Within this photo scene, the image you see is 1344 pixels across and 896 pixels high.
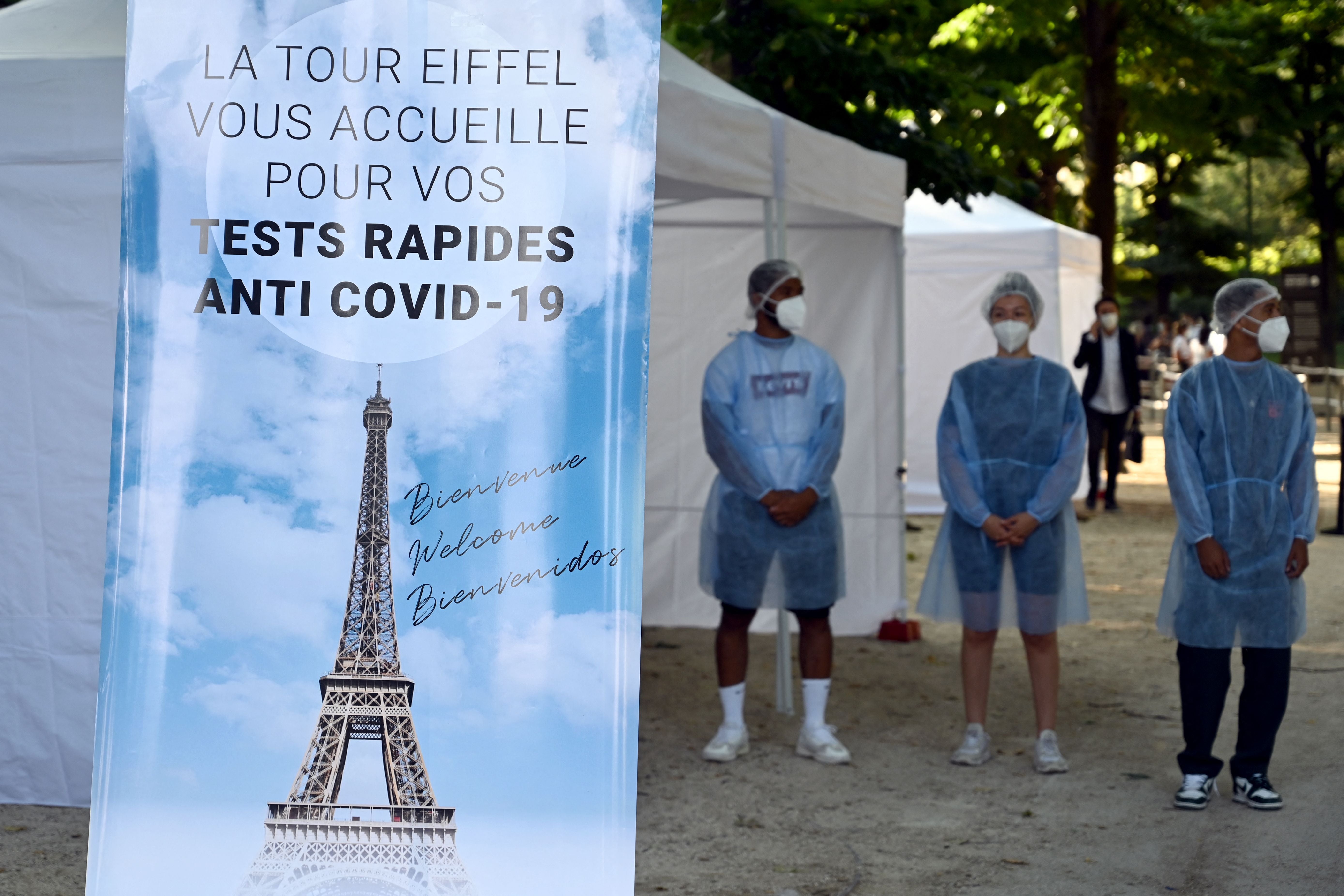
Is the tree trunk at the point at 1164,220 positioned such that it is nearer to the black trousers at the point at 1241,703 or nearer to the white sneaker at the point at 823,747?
the white sneaker at the point at 823,747

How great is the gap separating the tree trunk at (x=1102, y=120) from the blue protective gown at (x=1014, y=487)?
10.1m

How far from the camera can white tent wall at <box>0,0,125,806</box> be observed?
4.63 metres

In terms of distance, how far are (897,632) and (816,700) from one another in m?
2.43

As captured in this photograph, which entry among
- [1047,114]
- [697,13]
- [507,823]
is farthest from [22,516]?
[1047,114]

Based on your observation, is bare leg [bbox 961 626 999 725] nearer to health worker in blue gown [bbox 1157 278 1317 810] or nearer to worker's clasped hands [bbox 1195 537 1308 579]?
health worker in blue gown [bbox 1157 278 1317 810]

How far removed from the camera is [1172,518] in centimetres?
1331

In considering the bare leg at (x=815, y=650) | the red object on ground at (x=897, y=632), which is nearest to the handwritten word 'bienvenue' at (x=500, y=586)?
the bare leg at (x=815, y=650)

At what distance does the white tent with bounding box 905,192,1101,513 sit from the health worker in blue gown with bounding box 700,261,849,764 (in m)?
7.82

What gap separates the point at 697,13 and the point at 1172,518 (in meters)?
6.66

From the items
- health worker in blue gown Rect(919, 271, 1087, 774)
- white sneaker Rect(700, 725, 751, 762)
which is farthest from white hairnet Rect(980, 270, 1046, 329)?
white sneaker Rect(700, 725, 751, 762)

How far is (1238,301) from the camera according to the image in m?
4.94

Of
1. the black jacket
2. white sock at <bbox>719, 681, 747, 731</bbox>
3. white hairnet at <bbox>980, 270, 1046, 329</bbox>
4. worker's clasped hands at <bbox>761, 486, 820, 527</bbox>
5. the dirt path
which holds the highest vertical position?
the black jacket

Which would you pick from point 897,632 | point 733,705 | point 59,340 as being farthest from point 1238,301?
point 59,340

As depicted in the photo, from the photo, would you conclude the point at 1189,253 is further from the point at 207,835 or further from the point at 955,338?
the point at 207,835
